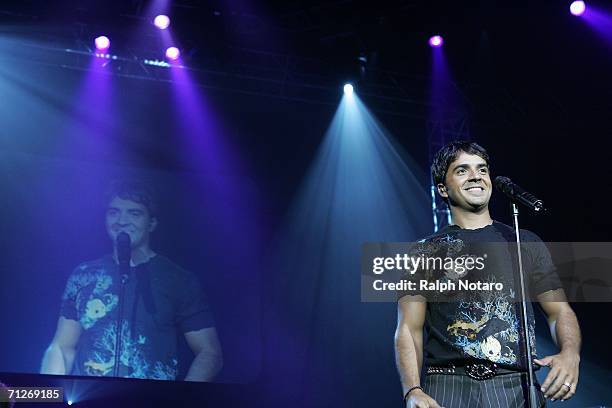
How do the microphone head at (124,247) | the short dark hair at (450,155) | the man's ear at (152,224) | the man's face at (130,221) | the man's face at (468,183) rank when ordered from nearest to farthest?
the man's face at (468,183)
the short dark hair at (450,155)
the microphone head at (124,247)
the man's face at (130,221)
the man's ear at (152,224)

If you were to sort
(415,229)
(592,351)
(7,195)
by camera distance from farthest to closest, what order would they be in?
1. (415,229)
2. (592,351)
3. (7,195)

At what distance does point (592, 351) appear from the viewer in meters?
7.20

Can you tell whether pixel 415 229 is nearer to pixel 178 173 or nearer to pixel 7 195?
pixel 178 173

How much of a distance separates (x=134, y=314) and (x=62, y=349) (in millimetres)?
662

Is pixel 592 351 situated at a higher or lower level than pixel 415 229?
lower

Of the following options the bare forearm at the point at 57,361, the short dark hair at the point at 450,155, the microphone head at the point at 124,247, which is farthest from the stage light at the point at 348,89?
the short dark hair at the point at 450,155

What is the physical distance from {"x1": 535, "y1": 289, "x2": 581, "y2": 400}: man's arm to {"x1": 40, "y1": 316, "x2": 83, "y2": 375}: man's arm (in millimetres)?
4591

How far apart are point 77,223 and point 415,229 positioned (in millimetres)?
3554

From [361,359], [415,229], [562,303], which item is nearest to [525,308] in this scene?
[562,303]

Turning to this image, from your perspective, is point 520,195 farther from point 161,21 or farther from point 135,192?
point 161,21

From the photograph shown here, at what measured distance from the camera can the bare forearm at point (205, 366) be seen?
653 centimetres

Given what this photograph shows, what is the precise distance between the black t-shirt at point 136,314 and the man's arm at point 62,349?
5cm

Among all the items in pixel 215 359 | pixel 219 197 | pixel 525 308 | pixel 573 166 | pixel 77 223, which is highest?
pixel 573 166

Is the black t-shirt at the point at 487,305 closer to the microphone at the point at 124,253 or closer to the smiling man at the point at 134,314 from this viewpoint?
the smiling man at the point at 134,314
